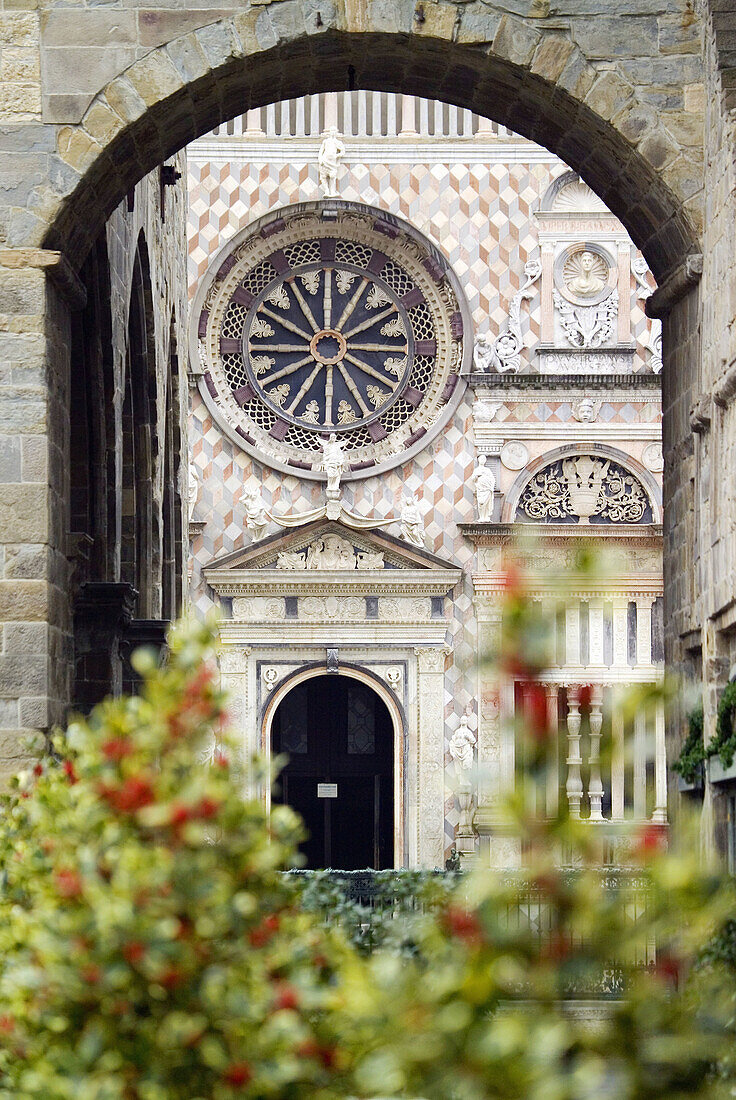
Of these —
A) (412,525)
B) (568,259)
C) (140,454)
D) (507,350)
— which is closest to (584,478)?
(507,350)

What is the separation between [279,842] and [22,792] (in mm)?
2406

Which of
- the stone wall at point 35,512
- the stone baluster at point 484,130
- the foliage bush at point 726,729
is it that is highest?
the stone baluster at point 484,130

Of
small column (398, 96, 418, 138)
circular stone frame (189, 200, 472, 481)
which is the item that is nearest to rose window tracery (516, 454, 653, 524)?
circular stone frame (189, 200, 472, 481)

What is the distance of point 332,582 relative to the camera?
28.1m

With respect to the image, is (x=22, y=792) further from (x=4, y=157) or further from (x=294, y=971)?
(x=4, y=157)

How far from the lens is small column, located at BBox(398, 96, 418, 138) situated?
2933 centimetres

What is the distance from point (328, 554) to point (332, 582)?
0.46 m

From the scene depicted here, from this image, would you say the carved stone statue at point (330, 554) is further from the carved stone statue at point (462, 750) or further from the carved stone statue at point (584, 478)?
the carved stone statue at point (584, 478)

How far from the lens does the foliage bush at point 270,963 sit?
11.9 feet

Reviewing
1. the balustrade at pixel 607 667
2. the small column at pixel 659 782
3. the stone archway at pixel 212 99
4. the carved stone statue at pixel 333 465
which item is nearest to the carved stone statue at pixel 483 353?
the carved stone statue at pixel 333 465

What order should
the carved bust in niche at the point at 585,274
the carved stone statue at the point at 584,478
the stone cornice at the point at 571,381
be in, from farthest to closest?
1. the carved bust in niche at the point at 585,274
2. the stone cornice at the point at 571,381
3. the carved stone statue at the point at 584,478

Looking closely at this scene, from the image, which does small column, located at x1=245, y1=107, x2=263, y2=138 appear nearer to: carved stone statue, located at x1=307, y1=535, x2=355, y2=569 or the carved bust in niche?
the carved bust in niche

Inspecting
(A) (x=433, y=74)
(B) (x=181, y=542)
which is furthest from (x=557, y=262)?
(A) (x=433, y=74)

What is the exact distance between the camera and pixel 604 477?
28500 millimetres
